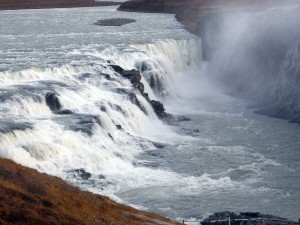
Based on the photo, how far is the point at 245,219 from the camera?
77.0 ft

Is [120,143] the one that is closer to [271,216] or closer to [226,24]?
[271,216]

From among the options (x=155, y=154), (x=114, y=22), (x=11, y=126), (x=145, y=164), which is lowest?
(x=145, y=164)

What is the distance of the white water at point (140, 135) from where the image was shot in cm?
2853

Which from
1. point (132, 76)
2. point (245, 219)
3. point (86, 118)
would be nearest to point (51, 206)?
point (245, 219)

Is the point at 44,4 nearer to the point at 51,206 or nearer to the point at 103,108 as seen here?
the point at 103,108

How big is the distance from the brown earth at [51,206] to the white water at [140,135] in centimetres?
625

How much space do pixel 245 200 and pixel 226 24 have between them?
4195 centimetres

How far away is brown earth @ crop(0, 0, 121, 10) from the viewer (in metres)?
117

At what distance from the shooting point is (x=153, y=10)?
4188 inches

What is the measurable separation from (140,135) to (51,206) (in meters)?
23.1

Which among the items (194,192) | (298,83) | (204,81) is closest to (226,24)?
(204,81)

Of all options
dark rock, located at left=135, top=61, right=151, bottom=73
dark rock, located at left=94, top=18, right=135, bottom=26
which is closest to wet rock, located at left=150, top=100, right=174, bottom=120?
dark rock, located at left=135, top=61, right=151, bottom=73

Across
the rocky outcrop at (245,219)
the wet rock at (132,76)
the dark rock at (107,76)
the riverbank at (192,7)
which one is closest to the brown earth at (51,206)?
the rocky outcrop at (245,219)

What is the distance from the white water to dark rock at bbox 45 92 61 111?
0.37 meters
